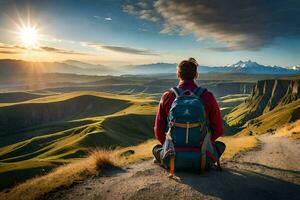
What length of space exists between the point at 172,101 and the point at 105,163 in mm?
3611

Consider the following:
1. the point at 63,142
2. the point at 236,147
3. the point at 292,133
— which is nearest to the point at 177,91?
the point at 236,147

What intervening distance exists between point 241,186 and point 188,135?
1.78 metres

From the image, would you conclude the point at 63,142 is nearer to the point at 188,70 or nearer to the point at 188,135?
the point at 188,70

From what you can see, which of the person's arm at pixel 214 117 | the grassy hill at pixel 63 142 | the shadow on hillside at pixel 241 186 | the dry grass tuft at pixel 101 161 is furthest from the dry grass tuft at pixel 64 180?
the grassy hill at pixel 63 142

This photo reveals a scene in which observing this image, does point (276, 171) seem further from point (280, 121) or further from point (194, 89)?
point (280, 121)

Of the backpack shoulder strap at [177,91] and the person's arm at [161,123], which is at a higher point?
the backpack shoulder strap at [177,91]

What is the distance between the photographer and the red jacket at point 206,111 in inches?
367

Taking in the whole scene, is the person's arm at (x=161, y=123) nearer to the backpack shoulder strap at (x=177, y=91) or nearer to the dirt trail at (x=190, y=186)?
the backpack shoulder strap at (x=177, y=91)

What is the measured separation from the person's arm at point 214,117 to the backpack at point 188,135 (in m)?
0.24

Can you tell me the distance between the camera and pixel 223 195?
8008mm

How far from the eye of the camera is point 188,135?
29.3 feet

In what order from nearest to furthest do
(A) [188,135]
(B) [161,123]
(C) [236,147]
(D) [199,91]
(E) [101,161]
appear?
(A) [188,135]
(D) [199,91]
(B) [161,123]
(E) [101,161]
(C) [236,147]

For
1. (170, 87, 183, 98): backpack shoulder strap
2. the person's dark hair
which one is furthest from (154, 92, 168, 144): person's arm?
the person's dark hair

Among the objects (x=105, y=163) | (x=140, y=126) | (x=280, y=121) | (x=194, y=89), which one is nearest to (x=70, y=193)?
(x=105, y=163)
